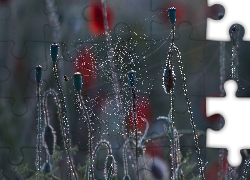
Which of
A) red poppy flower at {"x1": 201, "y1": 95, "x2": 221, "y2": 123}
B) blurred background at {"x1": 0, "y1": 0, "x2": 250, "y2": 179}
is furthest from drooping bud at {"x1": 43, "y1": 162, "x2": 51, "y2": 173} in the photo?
red poppy flower at {"x1": 201, "y1": 95, "x2": 221, "y2": 123}

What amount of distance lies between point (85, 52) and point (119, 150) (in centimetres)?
53

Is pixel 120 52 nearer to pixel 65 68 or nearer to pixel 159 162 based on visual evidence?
pixel 65 68

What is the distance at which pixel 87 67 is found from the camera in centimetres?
164

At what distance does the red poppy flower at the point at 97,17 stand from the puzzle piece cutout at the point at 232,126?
648 mm

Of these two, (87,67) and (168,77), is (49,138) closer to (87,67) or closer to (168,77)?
(87,67)

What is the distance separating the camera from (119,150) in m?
1.62

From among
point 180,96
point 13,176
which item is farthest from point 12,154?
point 180,96

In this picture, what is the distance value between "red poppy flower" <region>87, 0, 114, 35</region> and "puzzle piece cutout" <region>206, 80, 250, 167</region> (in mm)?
648

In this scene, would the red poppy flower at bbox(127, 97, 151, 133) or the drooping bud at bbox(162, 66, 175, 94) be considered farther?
the red poppy flower at bbox(127, 97, 151, 133)

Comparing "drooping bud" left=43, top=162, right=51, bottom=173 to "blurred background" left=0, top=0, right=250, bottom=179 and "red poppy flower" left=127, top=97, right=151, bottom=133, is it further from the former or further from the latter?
"red poppy flower" left=127, top=97, right=151, bottom=133

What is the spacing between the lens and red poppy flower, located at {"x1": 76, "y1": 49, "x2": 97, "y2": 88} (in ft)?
5.33

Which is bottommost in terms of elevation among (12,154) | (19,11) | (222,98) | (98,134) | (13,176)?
(13,176)

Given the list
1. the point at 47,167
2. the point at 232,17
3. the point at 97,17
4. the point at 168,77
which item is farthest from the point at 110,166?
the point at 232,17

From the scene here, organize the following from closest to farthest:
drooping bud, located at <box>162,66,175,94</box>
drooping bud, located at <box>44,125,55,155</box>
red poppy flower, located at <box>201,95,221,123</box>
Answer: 1. drooping bud, located at <box>162,66,175,94</box>
2. drooping bud, located at <box>44,125,55,155</box>
3. red poppy flower, located at <box>201,95,221,123</box>
